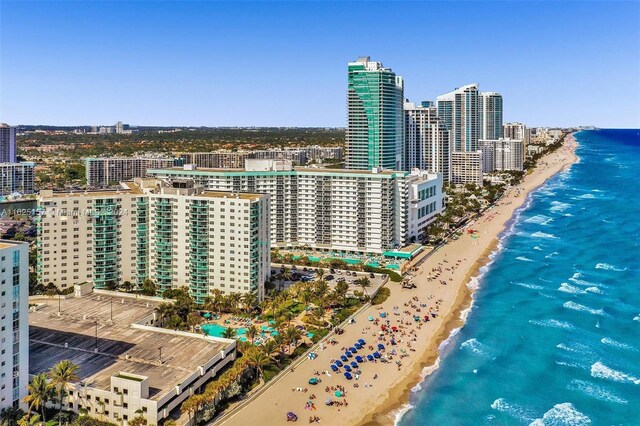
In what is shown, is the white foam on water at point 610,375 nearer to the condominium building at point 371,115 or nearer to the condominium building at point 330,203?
the condominium building at point 330,203

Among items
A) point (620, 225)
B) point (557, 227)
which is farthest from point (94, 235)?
point (620, 225)

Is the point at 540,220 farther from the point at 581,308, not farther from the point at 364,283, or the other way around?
the point at 364,283

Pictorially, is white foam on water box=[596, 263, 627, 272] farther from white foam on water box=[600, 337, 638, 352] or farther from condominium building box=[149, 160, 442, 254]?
condominium building box=[149, 160, 442, 254]

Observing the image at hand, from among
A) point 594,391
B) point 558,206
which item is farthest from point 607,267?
point 558,206

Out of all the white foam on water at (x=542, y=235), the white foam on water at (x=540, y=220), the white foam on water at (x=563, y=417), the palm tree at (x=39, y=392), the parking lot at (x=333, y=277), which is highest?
the white foam on water at (x=540, y=220)

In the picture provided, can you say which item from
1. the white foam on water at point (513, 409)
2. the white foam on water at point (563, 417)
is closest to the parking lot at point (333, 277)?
the white foam on water at point (513, 409)

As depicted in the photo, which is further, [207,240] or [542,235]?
[542,235]
